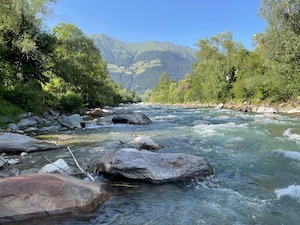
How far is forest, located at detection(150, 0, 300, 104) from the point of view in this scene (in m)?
Result: 31.8

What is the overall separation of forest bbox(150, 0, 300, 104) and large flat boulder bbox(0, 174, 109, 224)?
3091cm

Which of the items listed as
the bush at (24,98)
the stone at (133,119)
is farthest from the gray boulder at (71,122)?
the bush at (24,98)

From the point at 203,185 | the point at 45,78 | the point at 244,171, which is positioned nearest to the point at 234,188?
the point at 203,185

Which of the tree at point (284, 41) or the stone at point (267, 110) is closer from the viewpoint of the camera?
the tree at point (284, 41)

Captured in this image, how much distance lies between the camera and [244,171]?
8.24 m

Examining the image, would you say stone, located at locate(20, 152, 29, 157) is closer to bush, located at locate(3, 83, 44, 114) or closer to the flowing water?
the flowing water

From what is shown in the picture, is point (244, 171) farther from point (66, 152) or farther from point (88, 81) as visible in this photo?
point (88, 81)

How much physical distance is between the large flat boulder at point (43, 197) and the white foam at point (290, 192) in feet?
14.7

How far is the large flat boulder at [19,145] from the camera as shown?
35.0 feet

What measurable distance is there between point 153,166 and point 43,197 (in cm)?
324

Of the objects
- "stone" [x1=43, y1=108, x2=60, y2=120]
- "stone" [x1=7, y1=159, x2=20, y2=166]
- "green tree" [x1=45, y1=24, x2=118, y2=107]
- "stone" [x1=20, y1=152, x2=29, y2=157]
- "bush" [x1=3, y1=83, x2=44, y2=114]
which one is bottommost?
"stone" [x1=43, y1=108, x2=60, y2=120]

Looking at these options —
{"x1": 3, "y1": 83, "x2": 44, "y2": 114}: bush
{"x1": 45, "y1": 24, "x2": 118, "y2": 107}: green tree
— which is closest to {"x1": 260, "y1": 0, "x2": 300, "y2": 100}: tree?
{"x1": 45, "y1": 24, "x2": 118, "y2": 107}: green tree

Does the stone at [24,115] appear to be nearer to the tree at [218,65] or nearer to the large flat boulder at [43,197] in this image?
the large flat boulder at [43,197]

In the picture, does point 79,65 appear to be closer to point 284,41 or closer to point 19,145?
point 284,41
